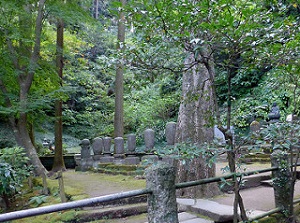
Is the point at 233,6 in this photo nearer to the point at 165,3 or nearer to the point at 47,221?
the point at 165,3

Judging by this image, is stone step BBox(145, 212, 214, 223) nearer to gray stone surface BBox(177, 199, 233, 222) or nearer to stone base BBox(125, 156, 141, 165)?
gray stone surface BBox(177, 199, 233, 222)

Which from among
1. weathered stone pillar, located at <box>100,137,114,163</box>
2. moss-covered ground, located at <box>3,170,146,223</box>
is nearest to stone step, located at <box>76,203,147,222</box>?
moss-covered ground, located at <box>3,170,146,223</box>

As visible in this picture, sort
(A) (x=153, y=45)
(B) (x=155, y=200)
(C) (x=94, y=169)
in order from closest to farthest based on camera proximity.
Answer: (B) (x=155, y=200) → (A) (x=153, y=45) → (C) (x=94, y=169)

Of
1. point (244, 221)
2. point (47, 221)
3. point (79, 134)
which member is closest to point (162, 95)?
point (79, 134)

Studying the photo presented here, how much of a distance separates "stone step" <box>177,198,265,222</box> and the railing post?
4.64 feet

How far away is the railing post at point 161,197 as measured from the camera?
2623mm

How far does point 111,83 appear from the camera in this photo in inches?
712

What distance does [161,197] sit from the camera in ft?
8.64

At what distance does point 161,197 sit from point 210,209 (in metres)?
1.73

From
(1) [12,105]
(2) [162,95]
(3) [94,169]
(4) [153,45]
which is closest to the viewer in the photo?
(4) [153,45]

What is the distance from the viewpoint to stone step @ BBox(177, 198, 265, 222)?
3848 mm

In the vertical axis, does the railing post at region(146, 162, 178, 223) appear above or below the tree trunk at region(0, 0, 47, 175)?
below

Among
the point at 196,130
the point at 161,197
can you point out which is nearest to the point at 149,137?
the point at 196,130

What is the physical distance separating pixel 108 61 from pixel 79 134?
→ 16.0 m
